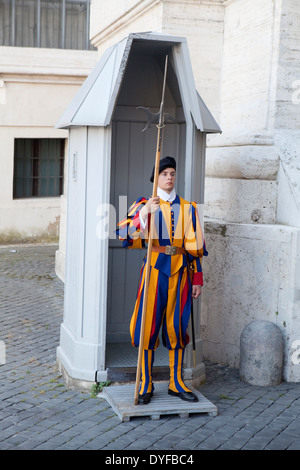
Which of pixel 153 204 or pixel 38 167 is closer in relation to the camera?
pixel 153 204

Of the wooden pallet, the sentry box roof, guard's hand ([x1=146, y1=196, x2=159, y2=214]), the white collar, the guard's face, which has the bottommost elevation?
the wooden pallet

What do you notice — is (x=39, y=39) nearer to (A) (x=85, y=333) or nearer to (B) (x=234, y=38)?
(B) (x=234, y=38)

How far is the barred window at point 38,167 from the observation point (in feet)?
48.8

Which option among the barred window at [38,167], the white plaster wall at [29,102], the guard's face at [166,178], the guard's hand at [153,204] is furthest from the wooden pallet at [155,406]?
the barred window at [38,167]

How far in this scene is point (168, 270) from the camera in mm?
5176

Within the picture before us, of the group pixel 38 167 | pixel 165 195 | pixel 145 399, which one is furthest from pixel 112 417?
pixel 38 167

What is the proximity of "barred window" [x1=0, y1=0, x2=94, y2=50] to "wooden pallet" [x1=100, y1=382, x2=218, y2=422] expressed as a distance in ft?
34.7

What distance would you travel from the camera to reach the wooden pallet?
500cm

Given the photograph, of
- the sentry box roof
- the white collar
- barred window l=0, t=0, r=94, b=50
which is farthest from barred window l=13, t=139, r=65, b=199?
the white collar

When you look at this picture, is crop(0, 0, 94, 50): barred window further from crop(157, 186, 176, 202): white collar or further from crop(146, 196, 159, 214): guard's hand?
crop(146, 196, 159, 214): guard's hand

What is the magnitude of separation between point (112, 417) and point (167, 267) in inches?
44.0

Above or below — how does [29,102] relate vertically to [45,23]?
below

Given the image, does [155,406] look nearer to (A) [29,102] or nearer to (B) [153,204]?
(B) [153,204]
